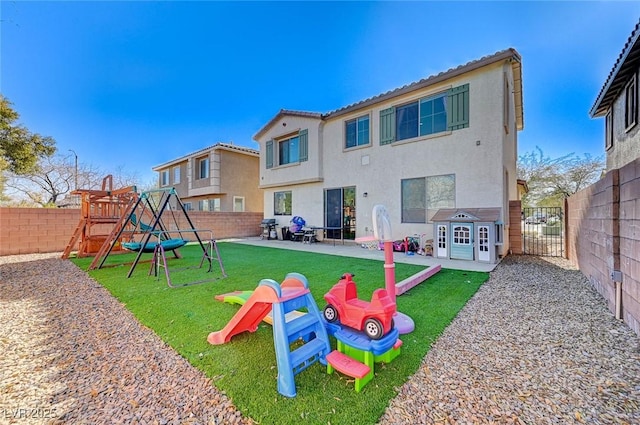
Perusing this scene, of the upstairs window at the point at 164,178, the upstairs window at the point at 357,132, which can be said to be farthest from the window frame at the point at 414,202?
the upstairs window at the point at 164,178

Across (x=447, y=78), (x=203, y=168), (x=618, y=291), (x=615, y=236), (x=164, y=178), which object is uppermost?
(x=447, y=78)

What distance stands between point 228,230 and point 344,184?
7078mm

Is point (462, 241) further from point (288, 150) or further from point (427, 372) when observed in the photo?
point (288, 150)

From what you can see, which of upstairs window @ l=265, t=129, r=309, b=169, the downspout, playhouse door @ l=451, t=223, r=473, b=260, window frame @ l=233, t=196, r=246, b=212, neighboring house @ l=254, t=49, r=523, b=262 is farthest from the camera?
window frame @ l=233, t=196, r=246, b=212

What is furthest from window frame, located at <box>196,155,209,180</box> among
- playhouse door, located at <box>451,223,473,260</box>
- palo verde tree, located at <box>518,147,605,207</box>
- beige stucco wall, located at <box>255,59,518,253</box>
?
palo verde tree, located at <box>518,147,605,207</box>

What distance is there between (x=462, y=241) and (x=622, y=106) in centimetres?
681

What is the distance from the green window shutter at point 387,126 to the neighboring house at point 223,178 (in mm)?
10040

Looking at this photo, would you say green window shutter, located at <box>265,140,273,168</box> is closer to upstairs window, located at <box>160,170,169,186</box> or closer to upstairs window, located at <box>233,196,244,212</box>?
upstairs window, located at <box>233,196,244,212</box>

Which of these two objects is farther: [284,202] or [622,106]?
[284,202]

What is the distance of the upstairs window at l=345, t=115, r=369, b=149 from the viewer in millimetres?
10617

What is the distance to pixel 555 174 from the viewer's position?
18703 mm

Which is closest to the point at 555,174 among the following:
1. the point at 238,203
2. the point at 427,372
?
the point at 238,203

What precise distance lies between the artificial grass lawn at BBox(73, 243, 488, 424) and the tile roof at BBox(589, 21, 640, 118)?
6308 millimetres

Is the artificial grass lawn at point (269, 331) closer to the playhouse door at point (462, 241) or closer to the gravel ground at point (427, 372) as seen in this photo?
the gravel ground at point (427, 372)
